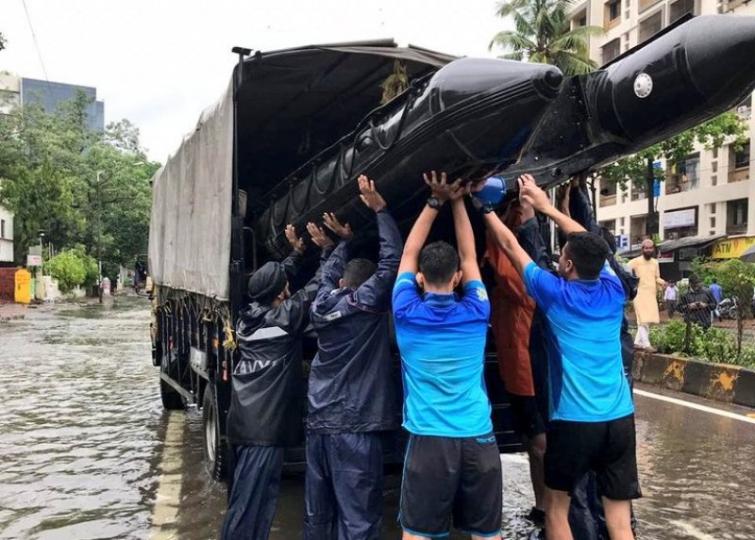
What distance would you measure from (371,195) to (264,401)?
1.21 metres

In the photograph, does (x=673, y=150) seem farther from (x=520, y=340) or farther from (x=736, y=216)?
(x=520, y=340)

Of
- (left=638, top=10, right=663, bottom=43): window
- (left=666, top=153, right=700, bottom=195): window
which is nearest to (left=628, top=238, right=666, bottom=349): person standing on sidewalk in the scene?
(left=666, top=153, right=700, bottom=195): window

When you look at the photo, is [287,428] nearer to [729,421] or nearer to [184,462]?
[184,462]

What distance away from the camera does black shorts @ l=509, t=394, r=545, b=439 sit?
13.1 ft

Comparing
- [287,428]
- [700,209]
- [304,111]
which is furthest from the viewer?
[700,209]

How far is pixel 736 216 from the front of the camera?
29.3 meters

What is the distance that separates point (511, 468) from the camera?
574 cm

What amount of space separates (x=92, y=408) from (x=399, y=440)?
5.57 meters

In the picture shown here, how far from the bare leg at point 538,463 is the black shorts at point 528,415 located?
0.05 metres

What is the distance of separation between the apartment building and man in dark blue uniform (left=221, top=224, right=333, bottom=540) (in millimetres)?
23719

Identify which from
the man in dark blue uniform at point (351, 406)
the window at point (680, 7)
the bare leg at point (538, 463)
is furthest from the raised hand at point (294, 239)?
the window at point (680, 7)

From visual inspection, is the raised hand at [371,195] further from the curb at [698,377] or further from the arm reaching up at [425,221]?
the curb at [698,377]

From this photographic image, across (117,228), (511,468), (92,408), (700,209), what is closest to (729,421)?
(511,468)

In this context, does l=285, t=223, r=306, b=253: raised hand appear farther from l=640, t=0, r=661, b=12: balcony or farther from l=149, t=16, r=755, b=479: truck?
l=640, t=0, r=661, b=12: balcony
